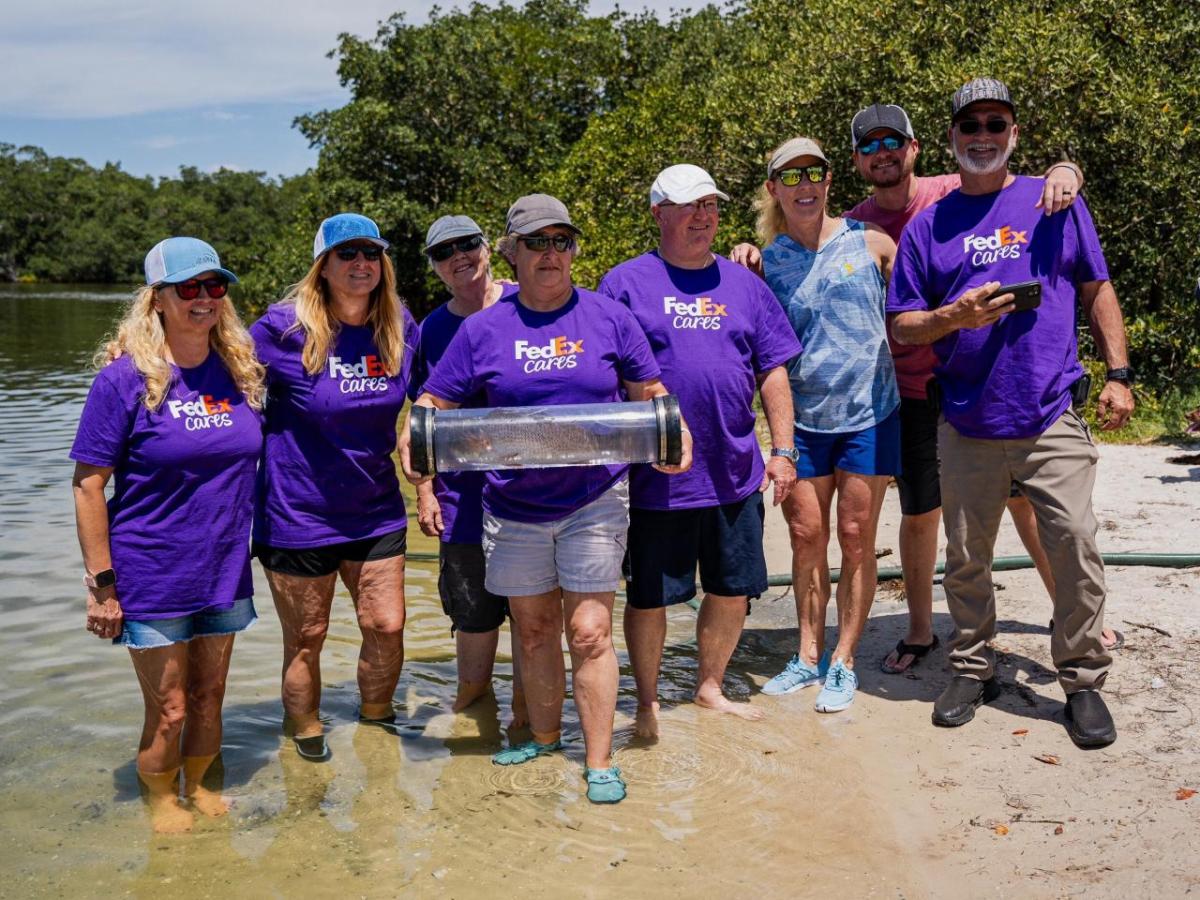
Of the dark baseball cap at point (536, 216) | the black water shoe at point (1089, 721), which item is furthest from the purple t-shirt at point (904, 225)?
the dark baseball cap at point (536, 216)

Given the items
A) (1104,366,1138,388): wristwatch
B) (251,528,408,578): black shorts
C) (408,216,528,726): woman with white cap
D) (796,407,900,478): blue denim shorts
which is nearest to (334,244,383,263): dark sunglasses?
(408,216,528,726): woman with white cap

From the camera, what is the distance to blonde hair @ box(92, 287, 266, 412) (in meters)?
4.21

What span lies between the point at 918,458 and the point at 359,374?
270 centimetres

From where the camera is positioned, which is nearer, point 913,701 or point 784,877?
point 784,877

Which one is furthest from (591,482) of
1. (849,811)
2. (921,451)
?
(921,451)

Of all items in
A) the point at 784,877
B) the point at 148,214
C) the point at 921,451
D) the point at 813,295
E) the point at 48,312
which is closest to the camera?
the point at 784,877

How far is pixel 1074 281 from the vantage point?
188 inches

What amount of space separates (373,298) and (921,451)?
2708 millimetres

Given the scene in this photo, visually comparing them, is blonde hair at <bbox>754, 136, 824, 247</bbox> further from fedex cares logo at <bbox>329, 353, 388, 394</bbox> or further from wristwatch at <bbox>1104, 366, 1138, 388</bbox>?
fedex cares logo at <bbox>329, 353, 388, 394</bbox>

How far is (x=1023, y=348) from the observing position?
465 cm

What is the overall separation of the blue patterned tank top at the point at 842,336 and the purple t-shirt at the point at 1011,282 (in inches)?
17.2

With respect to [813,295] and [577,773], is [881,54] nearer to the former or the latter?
[813,295]

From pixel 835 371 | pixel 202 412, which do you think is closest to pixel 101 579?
pixel 202 412

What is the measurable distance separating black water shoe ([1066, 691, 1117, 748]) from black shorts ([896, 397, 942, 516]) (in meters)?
1.21
